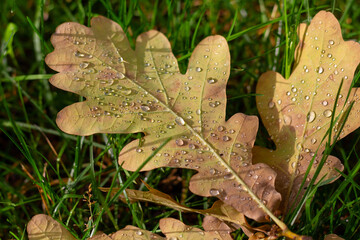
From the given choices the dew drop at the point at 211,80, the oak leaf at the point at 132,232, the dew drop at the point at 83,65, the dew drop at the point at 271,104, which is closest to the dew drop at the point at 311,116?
the dew drop at the point at 271,104

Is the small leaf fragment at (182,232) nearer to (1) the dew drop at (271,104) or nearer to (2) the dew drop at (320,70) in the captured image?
(1) the dew drop at (271,104)

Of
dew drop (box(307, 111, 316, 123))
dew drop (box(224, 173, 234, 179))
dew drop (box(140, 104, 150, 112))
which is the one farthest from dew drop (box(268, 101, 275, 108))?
dew drop (box(140, 104, 150, 112))

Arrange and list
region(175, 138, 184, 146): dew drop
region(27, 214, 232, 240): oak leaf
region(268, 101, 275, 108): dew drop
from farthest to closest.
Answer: region(268, 101, 275, 108): dew drop < region(175, 138, 184, 146): dew drop < region(27, 214, 232, 240): oak leaf

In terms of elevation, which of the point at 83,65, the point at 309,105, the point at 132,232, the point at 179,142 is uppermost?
the point at 83,65

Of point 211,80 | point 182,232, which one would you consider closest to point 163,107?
point 211,80

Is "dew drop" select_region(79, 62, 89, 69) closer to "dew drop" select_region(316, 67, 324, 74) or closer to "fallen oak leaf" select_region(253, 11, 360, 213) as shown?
"fallen oak leaf" select_region(253, 11, 360, 213)

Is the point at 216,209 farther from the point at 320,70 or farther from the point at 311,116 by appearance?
the point at 320,70

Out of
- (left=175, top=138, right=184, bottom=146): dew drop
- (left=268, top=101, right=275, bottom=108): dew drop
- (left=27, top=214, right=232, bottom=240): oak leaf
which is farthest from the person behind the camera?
(left=268, top=101, right=275, bottom=108): dew drop
